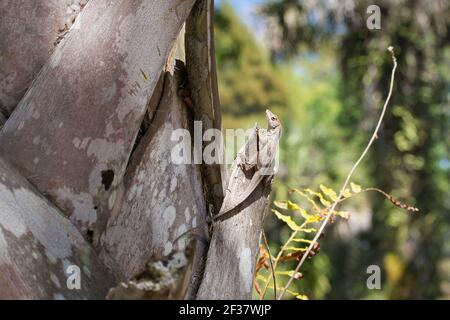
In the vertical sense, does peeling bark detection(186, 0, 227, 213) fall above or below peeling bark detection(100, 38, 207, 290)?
above

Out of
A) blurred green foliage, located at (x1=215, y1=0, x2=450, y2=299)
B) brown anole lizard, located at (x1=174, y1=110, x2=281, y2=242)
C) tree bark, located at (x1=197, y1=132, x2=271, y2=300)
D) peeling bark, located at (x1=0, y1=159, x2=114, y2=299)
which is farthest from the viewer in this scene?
blurred green foliage, located at (x1=215, y1=0, x2=450, y2=299)

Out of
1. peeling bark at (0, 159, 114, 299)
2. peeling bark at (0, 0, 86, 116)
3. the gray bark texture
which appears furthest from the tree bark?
peeling bark at (0, 0, 86, 116)

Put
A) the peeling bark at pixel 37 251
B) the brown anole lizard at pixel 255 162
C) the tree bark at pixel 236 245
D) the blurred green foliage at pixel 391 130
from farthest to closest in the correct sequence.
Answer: the blurred green foliage at pixel 391 130, the brown anole lizard at pixel 255 162, the tree bark at pixel 236 245, the peeling bark at pixel 37 251

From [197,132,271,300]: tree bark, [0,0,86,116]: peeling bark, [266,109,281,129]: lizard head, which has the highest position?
[0,0,86,116]: peeling bark

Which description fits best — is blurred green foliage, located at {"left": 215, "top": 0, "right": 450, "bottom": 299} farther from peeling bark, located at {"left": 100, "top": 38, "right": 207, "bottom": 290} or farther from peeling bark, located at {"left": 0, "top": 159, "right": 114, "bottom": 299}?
peeling bark, located at {"left": 0, "top": 159, "right": 114, "bottom": 299}

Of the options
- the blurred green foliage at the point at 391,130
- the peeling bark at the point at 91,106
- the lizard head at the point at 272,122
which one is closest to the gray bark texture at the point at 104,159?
the peeling bark at the point at 91,106

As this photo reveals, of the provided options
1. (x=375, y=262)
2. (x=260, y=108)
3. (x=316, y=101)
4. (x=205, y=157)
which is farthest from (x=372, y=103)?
(x=260, y=108)

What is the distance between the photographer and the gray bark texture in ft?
3.39

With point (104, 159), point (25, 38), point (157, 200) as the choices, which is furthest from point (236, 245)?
point (25, 38)

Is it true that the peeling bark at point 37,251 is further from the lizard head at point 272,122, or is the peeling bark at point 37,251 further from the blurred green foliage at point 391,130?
the blurred green foliage at point 391,130

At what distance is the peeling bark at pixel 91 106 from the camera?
1074mm

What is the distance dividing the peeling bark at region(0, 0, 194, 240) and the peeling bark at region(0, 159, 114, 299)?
0.03 m

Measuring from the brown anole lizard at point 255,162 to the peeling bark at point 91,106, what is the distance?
21 cm
